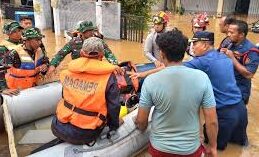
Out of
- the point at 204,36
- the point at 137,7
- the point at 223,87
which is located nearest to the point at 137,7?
the point at 137,7

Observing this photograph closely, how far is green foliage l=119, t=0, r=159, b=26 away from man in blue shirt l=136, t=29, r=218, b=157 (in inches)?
399

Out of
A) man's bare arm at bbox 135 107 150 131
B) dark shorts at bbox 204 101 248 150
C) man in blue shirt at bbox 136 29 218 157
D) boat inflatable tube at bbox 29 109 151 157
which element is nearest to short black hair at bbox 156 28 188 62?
man in blue shirt at bbox 136 29 218 157

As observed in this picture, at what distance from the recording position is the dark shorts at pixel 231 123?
419 cm

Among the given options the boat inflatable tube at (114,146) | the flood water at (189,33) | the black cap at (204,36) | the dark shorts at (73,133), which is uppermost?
the black cap at (204,36)

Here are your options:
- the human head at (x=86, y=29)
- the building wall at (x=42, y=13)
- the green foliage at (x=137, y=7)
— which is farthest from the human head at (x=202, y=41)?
the building wall at (x=42, y=13)

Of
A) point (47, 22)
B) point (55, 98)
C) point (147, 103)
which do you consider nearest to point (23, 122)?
point (55, 98)

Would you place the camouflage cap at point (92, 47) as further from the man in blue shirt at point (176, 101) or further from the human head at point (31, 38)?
the human head at point (31, 38)

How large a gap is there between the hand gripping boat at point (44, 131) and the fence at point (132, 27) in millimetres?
6885

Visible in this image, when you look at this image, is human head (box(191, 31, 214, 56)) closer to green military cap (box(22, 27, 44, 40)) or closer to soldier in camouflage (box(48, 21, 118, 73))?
soldier in camouflage (box(48, 21, 118, 73))

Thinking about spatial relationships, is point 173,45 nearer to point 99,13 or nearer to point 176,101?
point 176,101

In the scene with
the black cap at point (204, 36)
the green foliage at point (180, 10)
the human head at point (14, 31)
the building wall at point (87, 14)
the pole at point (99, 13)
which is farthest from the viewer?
the green foliage at point (180, 10)

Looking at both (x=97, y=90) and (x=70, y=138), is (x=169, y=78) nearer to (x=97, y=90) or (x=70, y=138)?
(x=97, y=90)

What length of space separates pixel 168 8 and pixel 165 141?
21.8 metres

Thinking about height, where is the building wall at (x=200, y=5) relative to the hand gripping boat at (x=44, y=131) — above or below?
above
